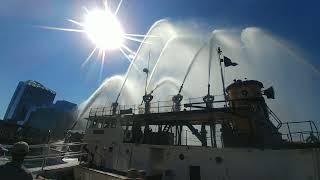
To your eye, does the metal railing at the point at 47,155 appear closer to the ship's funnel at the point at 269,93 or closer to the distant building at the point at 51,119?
the ship's funnel at the point at 269,93

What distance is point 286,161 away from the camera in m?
18.3

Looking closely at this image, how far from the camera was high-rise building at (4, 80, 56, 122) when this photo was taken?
111 m

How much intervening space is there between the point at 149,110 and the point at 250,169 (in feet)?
40.8

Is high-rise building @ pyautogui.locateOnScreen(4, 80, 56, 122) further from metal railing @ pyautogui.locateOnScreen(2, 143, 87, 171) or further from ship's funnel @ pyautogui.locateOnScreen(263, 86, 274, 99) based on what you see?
ship's funnel @ pyautogui.locateOnScreen(263, 86, 274, 99)

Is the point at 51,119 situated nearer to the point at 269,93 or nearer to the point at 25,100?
the point at 25,100

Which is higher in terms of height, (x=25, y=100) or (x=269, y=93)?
(x=25, y=100)

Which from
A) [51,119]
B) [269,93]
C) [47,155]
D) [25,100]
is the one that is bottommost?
[47,155]

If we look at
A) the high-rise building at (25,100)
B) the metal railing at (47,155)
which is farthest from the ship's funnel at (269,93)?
the high-rise building at (25,100)

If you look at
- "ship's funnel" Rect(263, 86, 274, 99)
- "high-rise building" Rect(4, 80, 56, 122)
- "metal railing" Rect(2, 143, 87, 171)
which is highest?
"high-rise building" Rect(4, 80, 56, 122)

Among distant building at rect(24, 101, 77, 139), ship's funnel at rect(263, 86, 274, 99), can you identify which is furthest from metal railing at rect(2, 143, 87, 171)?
distant building at rect(24, 101, 77, 139)

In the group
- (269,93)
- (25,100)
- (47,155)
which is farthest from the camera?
(25,100)

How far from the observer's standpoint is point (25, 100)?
112 metres

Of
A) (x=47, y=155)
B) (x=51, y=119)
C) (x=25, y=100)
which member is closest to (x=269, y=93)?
(x=47, y=155)

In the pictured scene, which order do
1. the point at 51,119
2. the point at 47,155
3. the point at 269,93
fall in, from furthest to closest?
the point at 51,119
the point at 269,93
the point at 47,155
